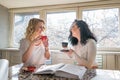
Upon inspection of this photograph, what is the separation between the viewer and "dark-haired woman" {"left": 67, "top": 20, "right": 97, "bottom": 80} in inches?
57.1

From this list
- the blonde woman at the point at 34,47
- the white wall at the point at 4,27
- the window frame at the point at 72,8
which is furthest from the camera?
the white wall at the point at 4,27

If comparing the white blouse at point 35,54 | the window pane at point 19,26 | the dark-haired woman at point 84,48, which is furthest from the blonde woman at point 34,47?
the window pane at point 19,26

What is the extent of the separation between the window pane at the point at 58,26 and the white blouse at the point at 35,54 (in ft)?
Answer: 5.49

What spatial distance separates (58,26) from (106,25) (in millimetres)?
1012

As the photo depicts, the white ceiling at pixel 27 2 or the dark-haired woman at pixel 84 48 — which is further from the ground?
the white ceiling at pixel 27 2

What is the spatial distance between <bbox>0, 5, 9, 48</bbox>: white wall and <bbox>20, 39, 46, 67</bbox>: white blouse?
7.26 feet

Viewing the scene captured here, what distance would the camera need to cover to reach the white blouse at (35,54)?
144 cm

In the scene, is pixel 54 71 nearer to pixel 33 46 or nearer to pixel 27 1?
pixel 33 46

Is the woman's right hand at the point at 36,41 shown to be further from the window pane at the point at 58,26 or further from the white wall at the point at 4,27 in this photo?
the white wall at the point at 4,27

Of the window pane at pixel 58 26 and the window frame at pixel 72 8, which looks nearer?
the window frame at pixel 72 8

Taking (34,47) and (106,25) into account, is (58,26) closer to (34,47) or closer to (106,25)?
(106,25)

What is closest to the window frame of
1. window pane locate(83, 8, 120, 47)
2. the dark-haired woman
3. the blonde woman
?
window pane locate(83, 8, 120, 47)

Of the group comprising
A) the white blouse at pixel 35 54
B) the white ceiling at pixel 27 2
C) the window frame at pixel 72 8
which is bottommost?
the white blouse at pixel 35 54

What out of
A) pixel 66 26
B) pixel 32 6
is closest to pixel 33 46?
pixel 66 26
